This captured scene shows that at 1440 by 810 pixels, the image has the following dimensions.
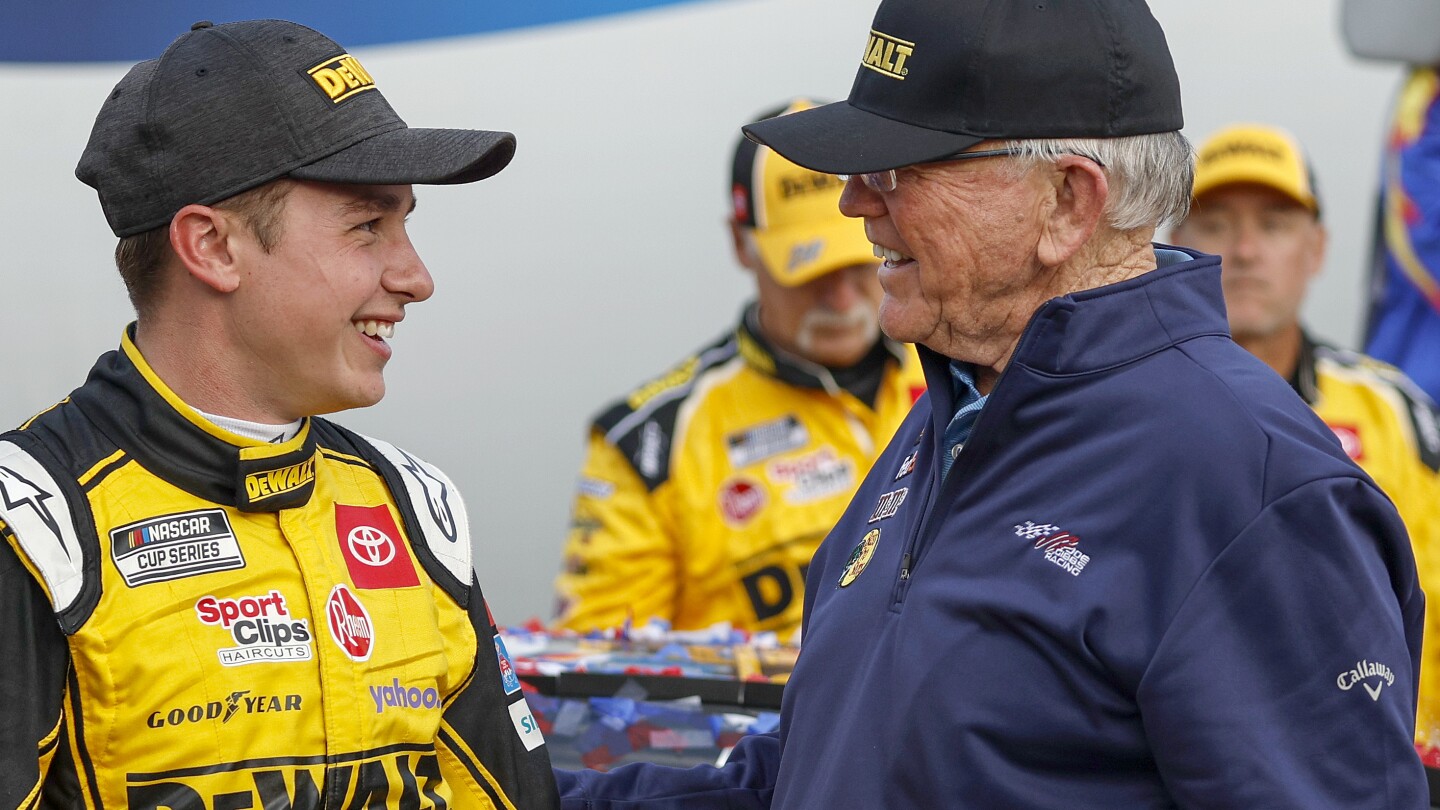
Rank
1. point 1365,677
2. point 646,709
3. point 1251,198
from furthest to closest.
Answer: point 1251,198
point 646,709
point 1365,677

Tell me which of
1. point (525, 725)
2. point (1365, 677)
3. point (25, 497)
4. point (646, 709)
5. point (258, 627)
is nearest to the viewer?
point (1365, 677)

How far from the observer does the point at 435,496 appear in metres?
1.62

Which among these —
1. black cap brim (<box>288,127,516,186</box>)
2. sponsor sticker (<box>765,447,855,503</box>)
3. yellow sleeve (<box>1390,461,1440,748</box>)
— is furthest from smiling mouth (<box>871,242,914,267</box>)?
yellow sleeve (<box>1390,461,1440,748</box>)

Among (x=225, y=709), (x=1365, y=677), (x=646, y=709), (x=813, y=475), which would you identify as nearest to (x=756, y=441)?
(x=813, y=475)

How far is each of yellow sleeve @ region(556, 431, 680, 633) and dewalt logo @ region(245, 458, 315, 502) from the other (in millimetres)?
1483

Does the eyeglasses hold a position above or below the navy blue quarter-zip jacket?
above

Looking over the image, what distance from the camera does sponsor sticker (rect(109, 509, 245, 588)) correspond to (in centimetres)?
134

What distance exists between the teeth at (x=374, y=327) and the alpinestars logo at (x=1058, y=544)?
60 centimetres

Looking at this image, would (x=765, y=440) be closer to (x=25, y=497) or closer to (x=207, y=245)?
(x=207, y=245)

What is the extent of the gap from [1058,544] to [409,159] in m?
0.65

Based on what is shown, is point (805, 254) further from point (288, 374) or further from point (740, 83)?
point (288, 374)

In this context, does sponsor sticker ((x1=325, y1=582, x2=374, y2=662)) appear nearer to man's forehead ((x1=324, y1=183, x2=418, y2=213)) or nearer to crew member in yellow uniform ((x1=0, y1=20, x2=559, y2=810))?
crew member in yellow uniform ((x1=0, y1=20, x2=559, y2=810))

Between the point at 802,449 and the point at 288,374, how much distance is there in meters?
1.68

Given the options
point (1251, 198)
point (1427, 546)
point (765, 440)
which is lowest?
point (1427, 546)
